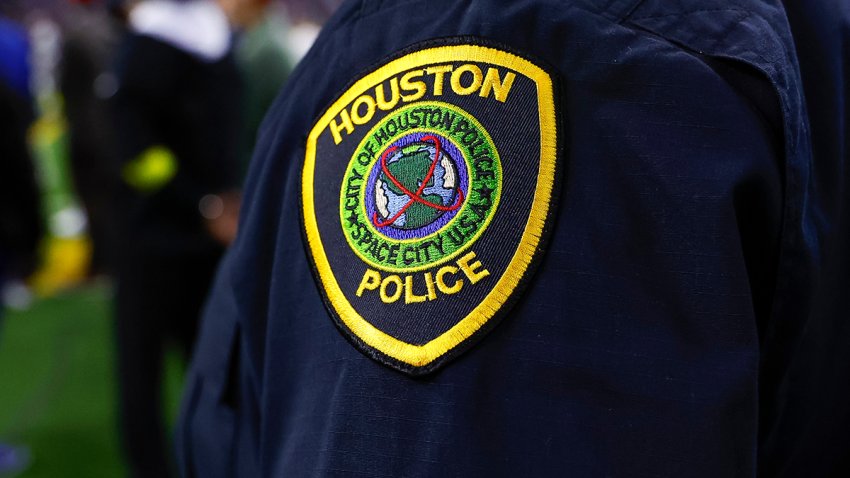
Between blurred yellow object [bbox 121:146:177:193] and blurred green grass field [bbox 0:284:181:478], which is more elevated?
blurred yellow object [bbox 121:146:177:193]

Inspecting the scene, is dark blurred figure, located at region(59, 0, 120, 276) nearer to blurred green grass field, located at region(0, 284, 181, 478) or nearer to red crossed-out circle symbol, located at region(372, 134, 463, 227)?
blurred green grass field, located at region(0, 284, 181, 478)

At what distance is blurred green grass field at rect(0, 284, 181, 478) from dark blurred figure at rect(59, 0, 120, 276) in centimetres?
41

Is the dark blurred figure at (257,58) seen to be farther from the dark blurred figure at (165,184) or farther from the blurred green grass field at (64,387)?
the blurred green grass field at (64,387)

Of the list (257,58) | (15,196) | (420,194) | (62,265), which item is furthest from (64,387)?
(420,194)

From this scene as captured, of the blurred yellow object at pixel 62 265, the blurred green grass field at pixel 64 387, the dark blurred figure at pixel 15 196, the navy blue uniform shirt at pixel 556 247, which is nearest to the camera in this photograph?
the navy blue uniform shirt at pixel 556 247

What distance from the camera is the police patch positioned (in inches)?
18.4

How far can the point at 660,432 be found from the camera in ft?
1.46

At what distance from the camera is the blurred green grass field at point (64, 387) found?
287cm

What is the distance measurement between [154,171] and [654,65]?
1.89 meters

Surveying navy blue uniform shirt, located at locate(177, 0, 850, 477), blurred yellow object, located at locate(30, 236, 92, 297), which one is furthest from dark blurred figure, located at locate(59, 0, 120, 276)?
navy blue uniform shirt, located at locate(177, 0, 850, 477)

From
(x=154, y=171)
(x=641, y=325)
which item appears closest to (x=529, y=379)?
(x=641, y=325)

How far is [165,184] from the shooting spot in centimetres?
220

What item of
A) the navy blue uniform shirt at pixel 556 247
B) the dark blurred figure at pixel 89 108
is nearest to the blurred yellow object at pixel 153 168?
the navy blue uniform shirt at pixel 556 247

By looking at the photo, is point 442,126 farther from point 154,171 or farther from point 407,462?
point 154,171
